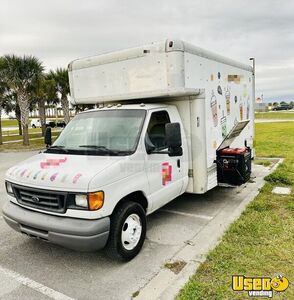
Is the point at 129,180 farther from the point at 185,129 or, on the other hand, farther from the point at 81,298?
the point at 185,129

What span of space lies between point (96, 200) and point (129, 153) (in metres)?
0.88

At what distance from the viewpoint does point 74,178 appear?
137 inches

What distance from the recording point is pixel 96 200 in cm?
347

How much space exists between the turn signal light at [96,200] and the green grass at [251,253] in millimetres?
1332

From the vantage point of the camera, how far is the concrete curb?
3.30 metres

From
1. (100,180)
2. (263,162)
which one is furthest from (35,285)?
(263,162)

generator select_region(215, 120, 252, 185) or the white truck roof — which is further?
generator select_region(215, 120, 252, 185)

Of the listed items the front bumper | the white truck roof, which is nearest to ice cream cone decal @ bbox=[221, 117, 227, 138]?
the white truck roof

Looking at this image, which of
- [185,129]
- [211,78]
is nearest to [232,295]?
[185,129]

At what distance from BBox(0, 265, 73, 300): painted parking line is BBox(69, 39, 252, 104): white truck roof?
3.16m

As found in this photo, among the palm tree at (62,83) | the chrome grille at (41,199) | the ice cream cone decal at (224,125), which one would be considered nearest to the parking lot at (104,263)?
the chrome grille at (41,199)

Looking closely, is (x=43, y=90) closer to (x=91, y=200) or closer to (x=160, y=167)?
(x=160, y=167)

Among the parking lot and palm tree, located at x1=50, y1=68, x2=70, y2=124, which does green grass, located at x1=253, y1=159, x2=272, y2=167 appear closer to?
the parking lot

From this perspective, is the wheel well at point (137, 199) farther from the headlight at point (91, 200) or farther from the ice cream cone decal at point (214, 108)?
the ice cream cone decal at point (214, 108)
